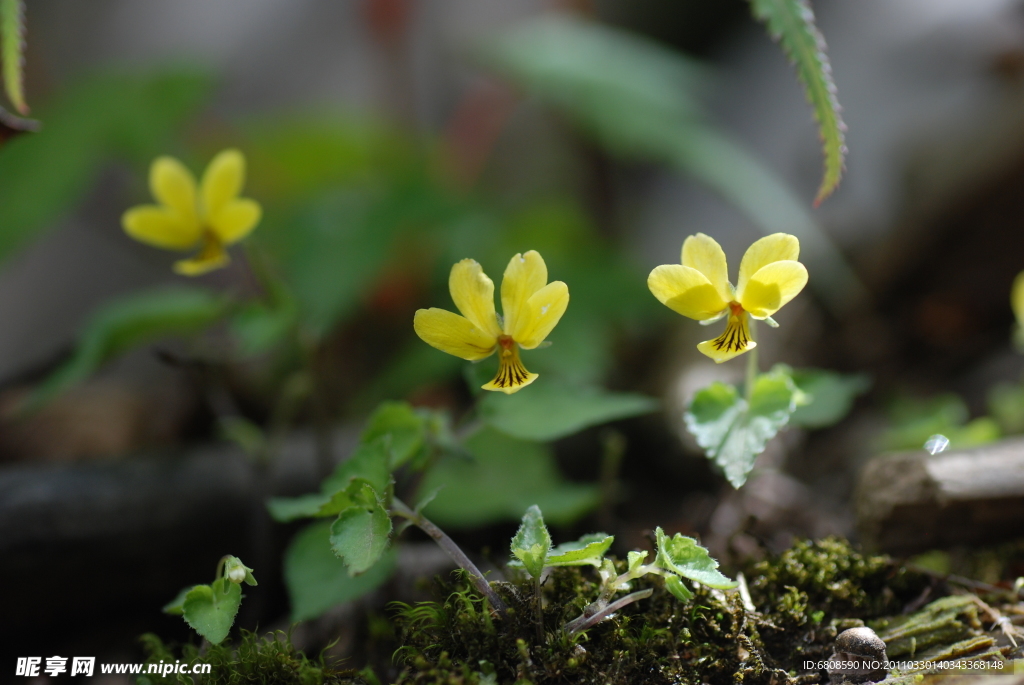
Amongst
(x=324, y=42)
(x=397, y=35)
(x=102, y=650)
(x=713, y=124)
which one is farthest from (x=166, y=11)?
(x=102, y=650)

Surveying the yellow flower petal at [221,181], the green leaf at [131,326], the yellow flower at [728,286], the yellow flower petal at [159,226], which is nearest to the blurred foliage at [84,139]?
the green leaf at [131,326]

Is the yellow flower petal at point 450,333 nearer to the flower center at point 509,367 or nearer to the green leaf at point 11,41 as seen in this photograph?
the flower center at point 509,367

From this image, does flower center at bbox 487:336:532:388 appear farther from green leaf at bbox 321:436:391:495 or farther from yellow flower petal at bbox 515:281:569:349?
green leaf at bbox 321:436:391:495

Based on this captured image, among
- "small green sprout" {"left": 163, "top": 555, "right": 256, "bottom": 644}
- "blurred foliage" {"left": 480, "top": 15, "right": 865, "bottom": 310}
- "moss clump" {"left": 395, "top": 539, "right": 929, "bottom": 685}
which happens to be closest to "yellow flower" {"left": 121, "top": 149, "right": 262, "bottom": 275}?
"small green sprout" {"left": 163, "top": 555, "right": 256, "bottom": 644}

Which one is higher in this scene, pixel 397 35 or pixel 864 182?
pixel 397 35

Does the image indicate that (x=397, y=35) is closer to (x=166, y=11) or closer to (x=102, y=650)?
(x=166, y=11)
